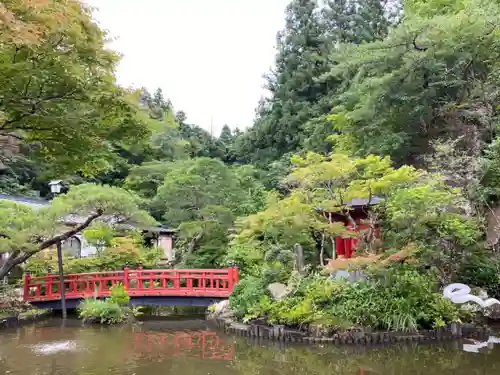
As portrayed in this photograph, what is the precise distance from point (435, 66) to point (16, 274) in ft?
56.6

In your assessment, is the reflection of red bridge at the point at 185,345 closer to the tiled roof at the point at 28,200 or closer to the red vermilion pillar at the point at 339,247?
the red vermilion pillar at the point at 339,247

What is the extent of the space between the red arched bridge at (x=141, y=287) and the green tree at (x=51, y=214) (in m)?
2.78

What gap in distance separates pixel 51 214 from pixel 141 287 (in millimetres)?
4039

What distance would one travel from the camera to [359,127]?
19.6m

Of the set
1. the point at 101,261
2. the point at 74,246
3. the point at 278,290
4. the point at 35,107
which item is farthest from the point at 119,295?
the point at 35,107

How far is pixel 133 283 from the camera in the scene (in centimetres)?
1739

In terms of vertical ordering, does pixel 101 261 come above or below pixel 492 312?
above

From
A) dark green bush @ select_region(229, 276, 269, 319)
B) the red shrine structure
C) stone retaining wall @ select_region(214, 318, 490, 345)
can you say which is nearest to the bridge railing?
dark green bush @ select_region(229, 276, 269, 319)

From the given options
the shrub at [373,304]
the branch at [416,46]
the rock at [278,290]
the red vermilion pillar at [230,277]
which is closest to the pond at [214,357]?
the shrub at [373,304]

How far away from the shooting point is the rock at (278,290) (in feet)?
41.6

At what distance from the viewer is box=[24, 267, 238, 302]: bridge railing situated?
16.0 m

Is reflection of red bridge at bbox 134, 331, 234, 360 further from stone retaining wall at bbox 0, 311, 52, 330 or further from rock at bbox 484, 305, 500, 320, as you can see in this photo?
rock at bbox 484, 305, 500, 320

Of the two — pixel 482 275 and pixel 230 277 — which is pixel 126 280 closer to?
pixel 230 277

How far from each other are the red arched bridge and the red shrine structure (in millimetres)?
3370
